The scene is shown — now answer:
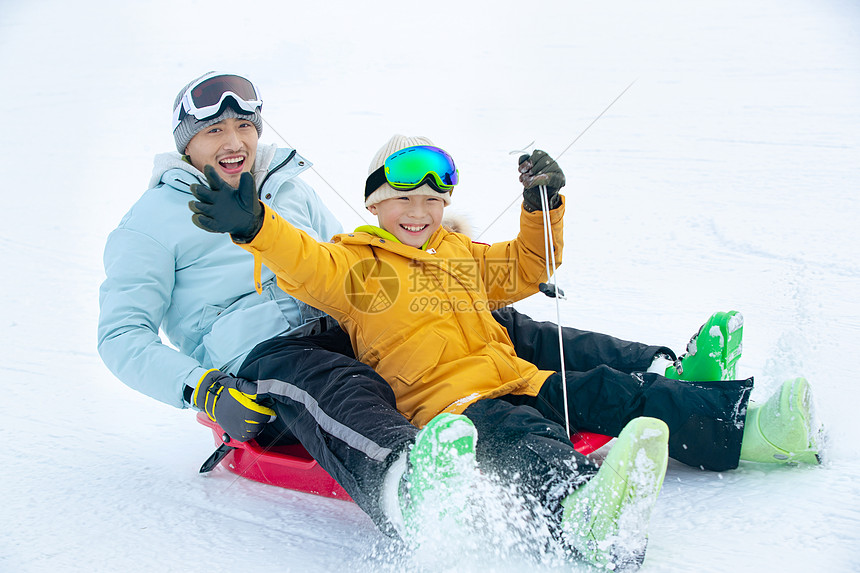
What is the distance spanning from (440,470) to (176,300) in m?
1.35

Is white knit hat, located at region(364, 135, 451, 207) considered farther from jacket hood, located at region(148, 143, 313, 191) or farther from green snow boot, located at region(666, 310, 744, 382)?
green snow boot, located at region(666, 310, 744, 382)

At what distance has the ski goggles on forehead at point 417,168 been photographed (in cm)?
221

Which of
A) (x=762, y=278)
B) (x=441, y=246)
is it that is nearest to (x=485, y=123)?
(x=762, y=278)

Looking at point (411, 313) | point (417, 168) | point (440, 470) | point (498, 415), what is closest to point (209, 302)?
point (411, 313)

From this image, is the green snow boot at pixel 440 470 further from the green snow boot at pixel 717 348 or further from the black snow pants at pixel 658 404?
the green snow boot at pixel 717 348

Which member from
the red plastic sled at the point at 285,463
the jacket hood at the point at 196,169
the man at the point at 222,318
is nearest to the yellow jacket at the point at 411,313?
the man at the point at 222,318

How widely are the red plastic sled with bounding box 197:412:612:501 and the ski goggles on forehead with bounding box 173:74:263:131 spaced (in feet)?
3.47

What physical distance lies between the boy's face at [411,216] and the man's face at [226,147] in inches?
22.6

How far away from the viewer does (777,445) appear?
1.91m

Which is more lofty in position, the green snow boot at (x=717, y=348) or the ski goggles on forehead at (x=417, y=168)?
the ski goggles on forehead at (x=417, y=168)

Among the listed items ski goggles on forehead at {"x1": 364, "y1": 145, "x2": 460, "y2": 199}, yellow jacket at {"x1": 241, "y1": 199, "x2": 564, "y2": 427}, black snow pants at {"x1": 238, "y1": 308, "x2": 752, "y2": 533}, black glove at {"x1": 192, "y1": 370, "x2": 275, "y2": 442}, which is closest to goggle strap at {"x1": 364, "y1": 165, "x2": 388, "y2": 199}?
ski goggles on forehead at {"x1": 364, "y1": 145, "x2": 460, "y2": 199}

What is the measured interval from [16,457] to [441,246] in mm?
1743

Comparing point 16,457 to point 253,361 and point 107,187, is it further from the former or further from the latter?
point 107,187

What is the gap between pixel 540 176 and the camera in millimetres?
2293
